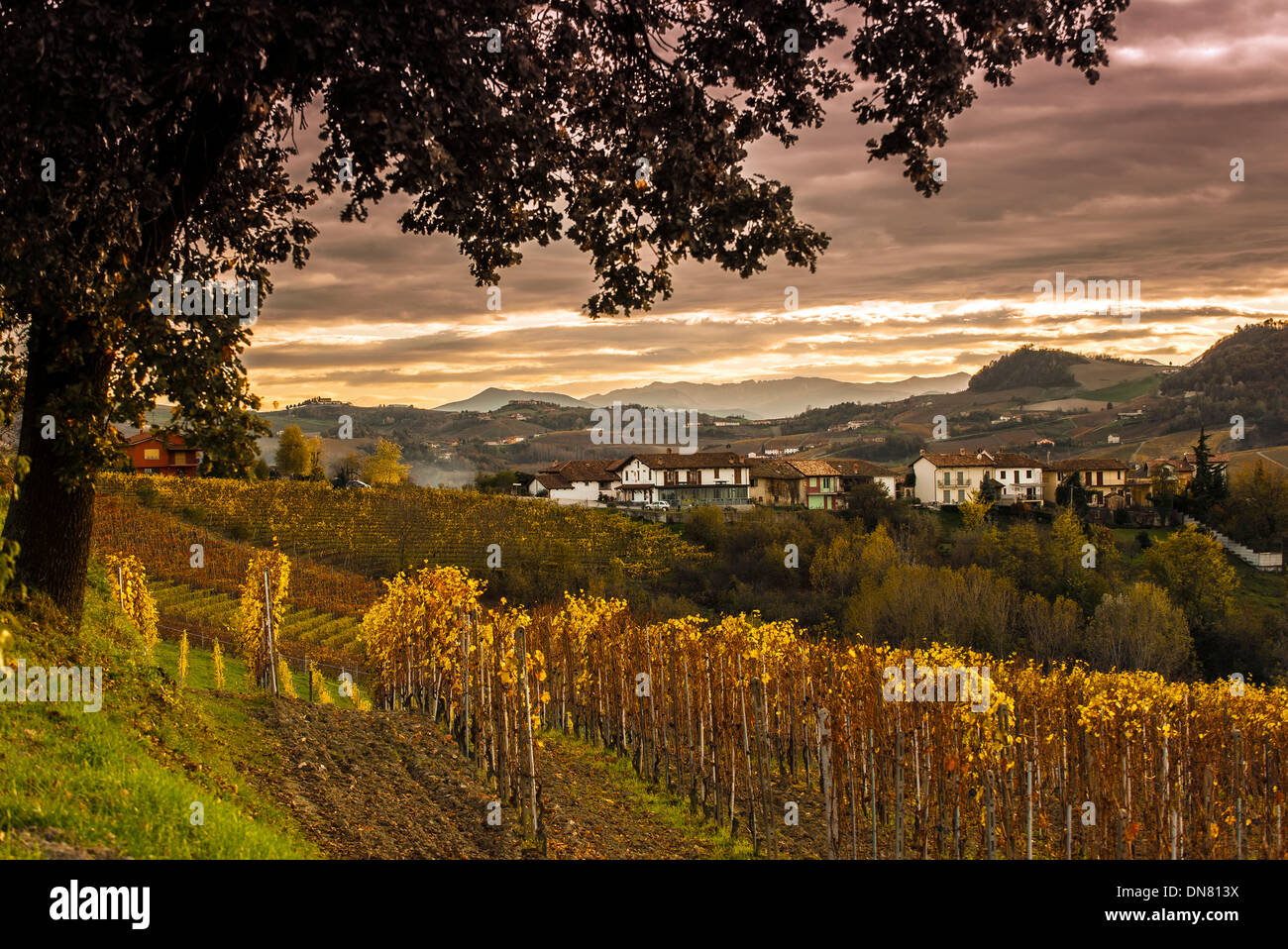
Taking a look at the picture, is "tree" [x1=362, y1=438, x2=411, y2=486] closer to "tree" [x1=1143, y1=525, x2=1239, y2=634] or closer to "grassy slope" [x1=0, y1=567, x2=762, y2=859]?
"tree" [x1=1143, y1=525, x2=1239, y2=634]

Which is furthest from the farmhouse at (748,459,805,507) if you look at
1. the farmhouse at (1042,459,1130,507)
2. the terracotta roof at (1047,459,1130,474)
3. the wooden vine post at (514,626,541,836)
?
the wooden vine post at (514,626,541,836)

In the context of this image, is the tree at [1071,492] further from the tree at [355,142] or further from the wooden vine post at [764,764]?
the tree at [355,142]

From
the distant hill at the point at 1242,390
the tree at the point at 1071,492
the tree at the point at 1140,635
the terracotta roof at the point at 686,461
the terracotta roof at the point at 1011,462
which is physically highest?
the distant hill at the point at 1242,390

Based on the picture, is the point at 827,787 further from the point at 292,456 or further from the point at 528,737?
the point at 292,456

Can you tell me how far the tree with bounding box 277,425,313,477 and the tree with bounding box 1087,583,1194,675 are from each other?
70469mm

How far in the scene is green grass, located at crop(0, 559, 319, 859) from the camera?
21.5ft

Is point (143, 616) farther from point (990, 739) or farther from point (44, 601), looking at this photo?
point (990, 739)

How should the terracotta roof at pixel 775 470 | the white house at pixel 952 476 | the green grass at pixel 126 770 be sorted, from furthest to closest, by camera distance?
1. the terracotta roof at pixel 775 470
2. the white house at pixel 952 476
3. the green grass at pixel 126 770

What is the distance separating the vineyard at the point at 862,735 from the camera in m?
13.9

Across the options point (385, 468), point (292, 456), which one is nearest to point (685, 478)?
point (385, 468)

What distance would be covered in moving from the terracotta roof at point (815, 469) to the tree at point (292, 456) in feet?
155

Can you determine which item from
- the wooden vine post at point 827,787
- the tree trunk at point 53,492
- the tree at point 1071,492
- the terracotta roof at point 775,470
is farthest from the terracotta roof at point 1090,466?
the tree trunk at point 53,492

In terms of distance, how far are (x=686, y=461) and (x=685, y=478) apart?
1.79m

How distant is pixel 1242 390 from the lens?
156 metres
